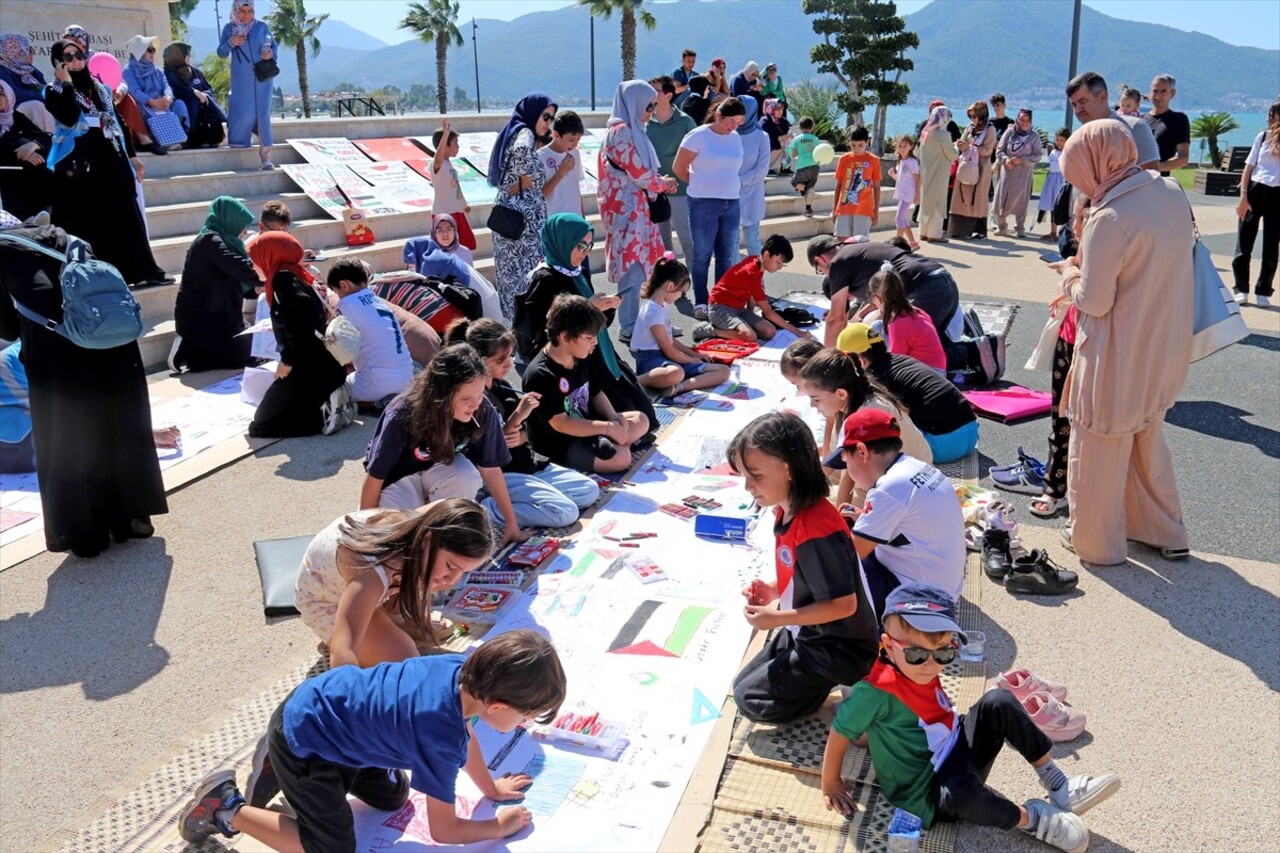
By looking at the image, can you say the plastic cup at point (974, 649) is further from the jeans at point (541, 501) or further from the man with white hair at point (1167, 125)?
the man with white hair at point (1167, 125)

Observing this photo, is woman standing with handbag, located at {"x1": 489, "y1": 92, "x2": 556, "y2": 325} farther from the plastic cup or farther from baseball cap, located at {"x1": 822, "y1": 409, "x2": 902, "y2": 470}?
the plastic cup

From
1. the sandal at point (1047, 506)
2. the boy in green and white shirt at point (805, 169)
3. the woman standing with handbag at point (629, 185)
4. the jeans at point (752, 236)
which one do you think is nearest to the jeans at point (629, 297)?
the woman standing with handbag at point (629, 185)

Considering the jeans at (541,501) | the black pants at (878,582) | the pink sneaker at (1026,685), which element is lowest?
the pink sneaker at (1026,685)

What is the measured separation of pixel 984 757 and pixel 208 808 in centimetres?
213

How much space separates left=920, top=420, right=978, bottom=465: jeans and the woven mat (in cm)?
224

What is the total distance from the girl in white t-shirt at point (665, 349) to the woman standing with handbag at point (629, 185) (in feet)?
3.35

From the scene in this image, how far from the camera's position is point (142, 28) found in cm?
1175

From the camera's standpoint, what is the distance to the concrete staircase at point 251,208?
8.00 meters

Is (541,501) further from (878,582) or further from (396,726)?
(396,726)

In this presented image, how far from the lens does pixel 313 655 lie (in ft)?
12.1

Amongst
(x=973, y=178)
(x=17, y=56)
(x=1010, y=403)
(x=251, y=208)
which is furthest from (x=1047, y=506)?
(x=973, y=178)

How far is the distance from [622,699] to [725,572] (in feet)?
3.36

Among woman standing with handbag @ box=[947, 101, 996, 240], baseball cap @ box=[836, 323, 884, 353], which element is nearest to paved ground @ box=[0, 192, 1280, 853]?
baseball cap @ box=[836, 323, 884, 353]

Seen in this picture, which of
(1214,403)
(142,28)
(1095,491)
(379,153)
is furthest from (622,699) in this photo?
(142,28)
